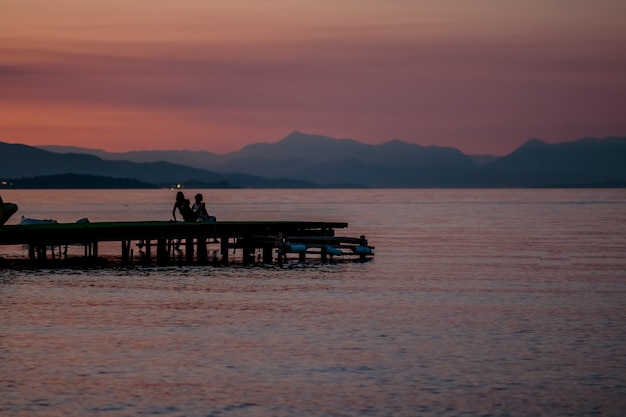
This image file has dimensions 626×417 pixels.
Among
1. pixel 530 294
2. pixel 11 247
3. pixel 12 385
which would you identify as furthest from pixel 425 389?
pixel 11 247

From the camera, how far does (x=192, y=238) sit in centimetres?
4775

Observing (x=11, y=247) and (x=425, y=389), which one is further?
(x=11, y=247)

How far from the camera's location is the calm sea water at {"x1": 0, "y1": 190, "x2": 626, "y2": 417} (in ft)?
63.4

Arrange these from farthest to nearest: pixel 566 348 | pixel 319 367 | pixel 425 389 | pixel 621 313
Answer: pixel 621 313 → pixel 566 348 → pixel 319 367 → pixel 425 389

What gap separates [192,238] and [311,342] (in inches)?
899

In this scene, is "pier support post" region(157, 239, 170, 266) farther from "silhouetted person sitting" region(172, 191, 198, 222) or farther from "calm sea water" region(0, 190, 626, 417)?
"calm sea water" region(0, 190, 626, 417)

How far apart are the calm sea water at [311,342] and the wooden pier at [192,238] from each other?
1662 millimetres

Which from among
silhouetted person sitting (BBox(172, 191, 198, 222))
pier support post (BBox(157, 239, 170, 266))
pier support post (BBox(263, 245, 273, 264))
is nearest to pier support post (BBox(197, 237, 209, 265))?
pier support post (BBox(157, 239, 170, 266))

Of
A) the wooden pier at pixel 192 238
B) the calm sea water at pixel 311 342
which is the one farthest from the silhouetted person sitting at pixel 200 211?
the calm sea water at pixel 311 342

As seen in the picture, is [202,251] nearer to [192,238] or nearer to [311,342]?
[192,238]

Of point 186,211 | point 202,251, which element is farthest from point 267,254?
point 186,211

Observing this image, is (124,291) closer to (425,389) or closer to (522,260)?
(425,389)

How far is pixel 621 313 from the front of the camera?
31.3m

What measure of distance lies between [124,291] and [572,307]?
15401 millimetres
